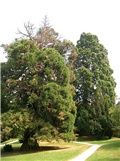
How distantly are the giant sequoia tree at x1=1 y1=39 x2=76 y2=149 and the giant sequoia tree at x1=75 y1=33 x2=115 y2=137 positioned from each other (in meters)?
12.3

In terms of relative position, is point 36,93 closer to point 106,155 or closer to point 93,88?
point 106,155

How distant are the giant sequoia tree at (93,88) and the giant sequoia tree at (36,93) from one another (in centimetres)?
1226

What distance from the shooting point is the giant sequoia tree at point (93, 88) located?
3425 centimetres

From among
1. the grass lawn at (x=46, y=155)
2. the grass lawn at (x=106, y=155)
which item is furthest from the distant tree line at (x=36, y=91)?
the grass lawn at (x=106, y=155)

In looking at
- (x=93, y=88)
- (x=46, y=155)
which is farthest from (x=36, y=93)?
(x=93, y=88)

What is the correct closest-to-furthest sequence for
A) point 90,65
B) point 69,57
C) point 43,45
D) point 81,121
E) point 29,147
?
point 29,147 < point 43,45 < point 69,57 < point 81,121 < point 90,65

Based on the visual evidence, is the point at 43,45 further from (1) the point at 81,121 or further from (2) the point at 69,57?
(1) the point at 81,121

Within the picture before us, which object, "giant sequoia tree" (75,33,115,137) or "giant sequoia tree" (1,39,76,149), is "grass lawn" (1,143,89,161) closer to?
"giant sequoia tree" (1,39,76,149)

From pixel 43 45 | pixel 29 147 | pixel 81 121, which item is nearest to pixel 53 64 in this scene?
pixel 43 45

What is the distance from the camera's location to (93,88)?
36000 mm

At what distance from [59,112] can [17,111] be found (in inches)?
142

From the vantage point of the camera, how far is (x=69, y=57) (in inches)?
1080

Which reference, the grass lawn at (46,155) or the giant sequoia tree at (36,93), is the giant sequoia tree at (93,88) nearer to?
the giant sequoia tree at (36,93)

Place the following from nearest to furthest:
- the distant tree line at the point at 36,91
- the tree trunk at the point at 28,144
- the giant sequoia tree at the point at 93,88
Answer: the distant tree line at the point at 36,91, the tree trunk at the point at 28,144, the giant sequoia tree at the point at 93,88
